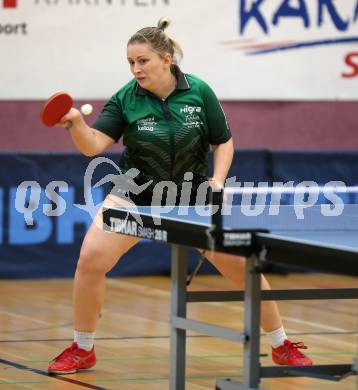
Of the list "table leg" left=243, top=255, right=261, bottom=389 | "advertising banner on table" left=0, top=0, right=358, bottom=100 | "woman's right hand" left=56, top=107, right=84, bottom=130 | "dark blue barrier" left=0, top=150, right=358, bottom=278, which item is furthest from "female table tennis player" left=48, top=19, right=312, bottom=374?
"advertising banner on table" left=0, top=0, right=358, bottom=100

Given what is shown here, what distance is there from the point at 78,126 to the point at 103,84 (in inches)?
173

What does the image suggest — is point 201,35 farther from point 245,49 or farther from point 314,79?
point 314,79

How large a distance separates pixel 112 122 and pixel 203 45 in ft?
13.7

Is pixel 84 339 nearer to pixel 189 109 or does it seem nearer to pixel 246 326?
pixel 189 109

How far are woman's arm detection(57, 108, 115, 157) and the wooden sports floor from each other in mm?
1080

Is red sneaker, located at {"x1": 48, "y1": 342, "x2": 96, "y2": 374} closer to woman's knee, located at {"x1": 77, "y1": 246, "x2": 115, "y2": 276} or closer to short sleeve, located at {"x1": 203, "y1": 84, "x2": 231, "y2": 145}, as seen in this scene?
woman's knee, located at {"x1": 77, "y1": 246, "x2": 115, "y2": 276}

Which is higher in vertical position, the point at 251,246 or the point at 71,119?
the point at 71,119

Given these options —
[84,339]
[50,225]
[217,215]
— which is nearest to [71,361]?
[84,339]

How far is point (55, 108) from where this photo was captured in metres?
4.52

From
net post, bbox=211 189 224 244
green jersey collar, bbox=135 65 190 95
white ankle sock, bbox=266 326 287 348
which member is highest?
green jersey collar, bbox=135 65 190 95

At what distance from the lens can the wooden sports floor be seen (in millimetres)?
5184

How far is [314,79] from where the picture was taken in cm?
961

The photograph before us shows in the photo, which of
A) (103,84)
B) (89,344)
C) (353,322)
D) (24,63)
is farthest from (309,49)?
(89,344)

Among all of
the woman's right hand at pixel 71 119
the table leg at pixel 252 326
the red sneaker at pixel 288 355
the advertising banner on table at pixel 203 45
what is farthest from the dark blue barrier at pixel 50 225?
the table leg at pixel 252 326
